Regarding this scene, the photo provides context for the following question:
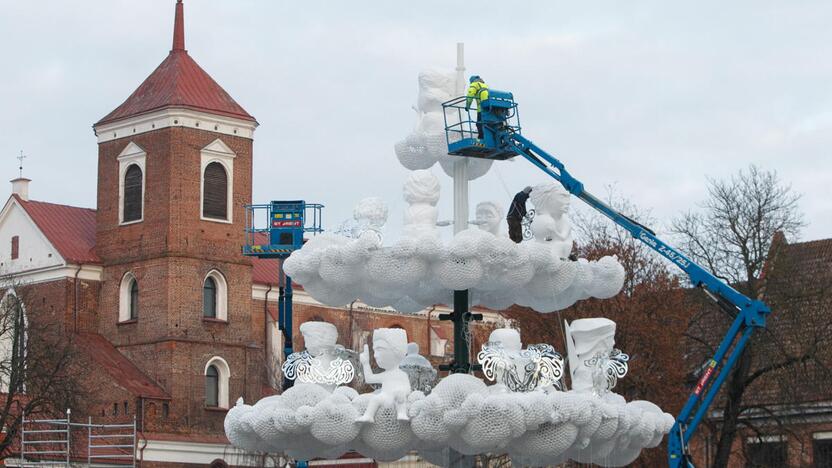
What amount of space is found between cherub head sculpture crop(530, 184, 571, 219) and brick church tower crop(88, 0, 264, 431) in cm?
4601

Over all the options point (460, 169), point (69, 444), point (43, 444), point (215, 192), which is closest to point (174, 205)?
point (215, 192)

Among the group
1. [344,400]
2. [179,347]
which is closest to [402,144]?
[344,400]

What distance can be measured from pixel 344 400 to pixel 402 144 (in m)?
3.69

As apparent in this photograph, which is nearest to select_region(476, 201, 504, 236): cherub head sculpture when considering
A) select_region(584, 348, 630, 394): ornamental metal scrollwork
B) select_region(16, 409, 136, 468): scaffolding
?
select_region(584, 348, 630, 394): ornamental metal scrollwork

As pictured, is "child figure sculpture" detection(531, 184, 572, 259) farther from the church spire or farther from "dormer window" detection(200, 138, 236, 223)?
the church spire

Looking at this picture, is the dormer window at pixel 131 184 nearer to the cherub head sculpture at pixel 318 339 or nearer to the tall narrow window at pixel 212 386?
the tall narrow window at pixel 212 386

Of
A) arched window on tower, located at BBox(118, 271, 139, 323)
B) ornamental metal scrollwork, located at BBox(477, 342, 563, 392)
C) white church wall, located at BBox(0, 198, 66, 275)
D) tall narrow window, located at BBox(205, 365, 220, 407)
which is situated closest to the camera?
ornamental metal scrollwork, located at BBox(477, 342, 563, 392)

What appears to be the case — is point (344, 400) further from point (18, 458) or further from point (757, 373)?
point (18, 458)

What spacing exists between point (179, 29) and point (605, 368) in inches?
2105

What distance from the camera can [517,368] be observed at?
16.3 meters

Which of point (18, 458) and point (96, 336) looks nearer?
point (18, 458)

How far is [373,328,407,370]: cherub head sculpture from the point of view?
1679 cm

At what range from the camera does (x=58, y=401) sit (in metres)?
50.8

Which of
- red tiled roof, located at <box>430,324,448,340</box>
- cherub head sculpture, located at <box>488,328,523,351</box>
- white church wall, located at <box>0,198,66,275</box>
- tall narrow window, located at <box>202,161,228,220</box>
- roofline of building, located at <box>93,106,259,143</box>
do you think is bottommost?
cherub head sculpture, located at <box>488,328,523,351</box>
